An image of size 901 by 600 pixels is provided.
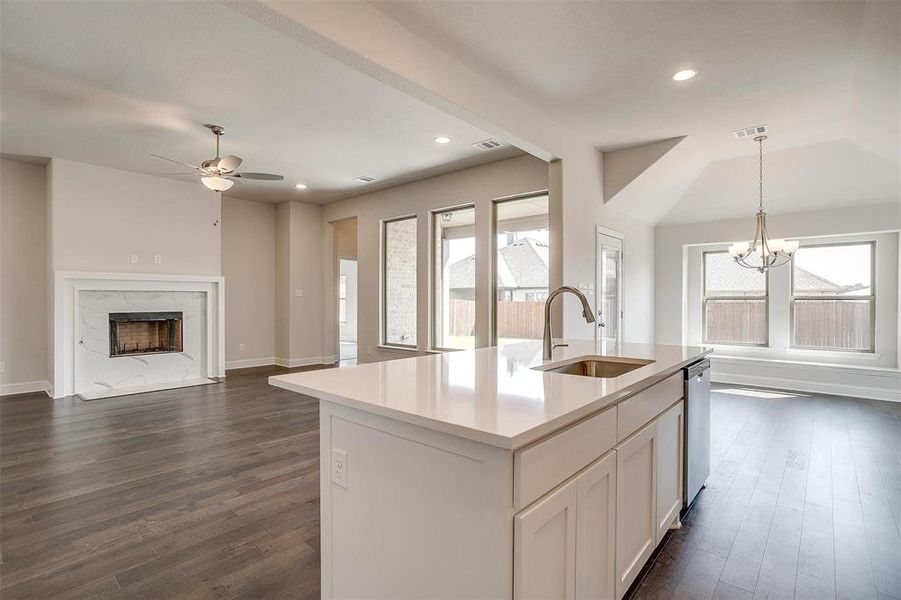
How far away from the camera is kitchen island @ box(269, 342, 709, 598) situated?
1.10m

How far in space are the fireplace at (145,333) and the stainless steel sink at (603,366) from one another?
5.84 m

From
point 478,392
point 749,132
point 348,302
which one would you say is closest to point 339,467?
point 478,392

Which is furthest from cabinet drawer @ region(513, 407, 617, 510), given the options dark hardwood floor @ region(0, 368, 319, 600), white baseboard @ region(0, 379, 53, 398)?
white baseboard @ region(0, 379, 53, 398)

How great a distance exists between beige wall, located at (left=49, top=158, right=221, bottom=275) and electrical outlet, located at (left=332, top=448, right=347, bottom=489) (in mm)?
5656

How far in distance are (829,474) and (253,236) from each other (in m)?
7.88

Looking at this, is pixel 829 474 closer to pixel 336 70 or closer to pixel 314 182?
pixel 336 70

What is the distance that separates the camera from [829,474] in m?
3.08

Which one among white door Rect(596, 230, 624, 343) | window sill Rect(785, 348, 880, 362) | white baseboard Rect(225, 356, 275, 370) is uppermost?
white door Rect(596, 230, 624, 343)

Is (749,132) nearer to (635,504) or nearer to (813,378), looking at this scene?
(813,378)

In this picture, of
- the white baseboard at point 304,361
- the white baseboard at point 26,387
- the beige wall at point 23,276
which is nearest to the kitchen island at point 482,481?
the white baseboard at point 26,387

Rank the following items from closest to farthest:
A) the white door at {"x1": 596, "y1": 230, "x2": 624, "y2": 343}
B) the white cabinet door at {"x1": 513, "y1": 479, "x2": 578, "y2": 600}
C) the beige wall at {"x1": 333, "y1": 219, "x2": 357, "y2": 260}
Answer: the white cabinet door at {"x1": 513, "y1": 479, "x2": 578, "y2": 600}, the white door at {"x1": 596, "y1": 230, "x2": 624, "y2": 343}, the beige wall at {"x1": 333, "y1": 219, "x2": 357, "y2": 260}

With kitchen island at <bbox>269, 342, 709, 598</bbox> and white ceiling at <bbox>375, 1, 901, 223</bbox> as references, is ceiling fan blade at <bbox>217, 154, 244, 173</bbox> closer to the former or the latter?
white ceiling at <bbox>375, 1, 901, 223</bbox>

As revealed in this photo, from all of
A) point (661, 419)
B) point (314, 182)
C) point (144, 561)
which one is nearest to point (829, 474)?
point (661, 419)

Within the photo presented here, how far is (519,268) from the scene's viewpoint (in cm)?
552
